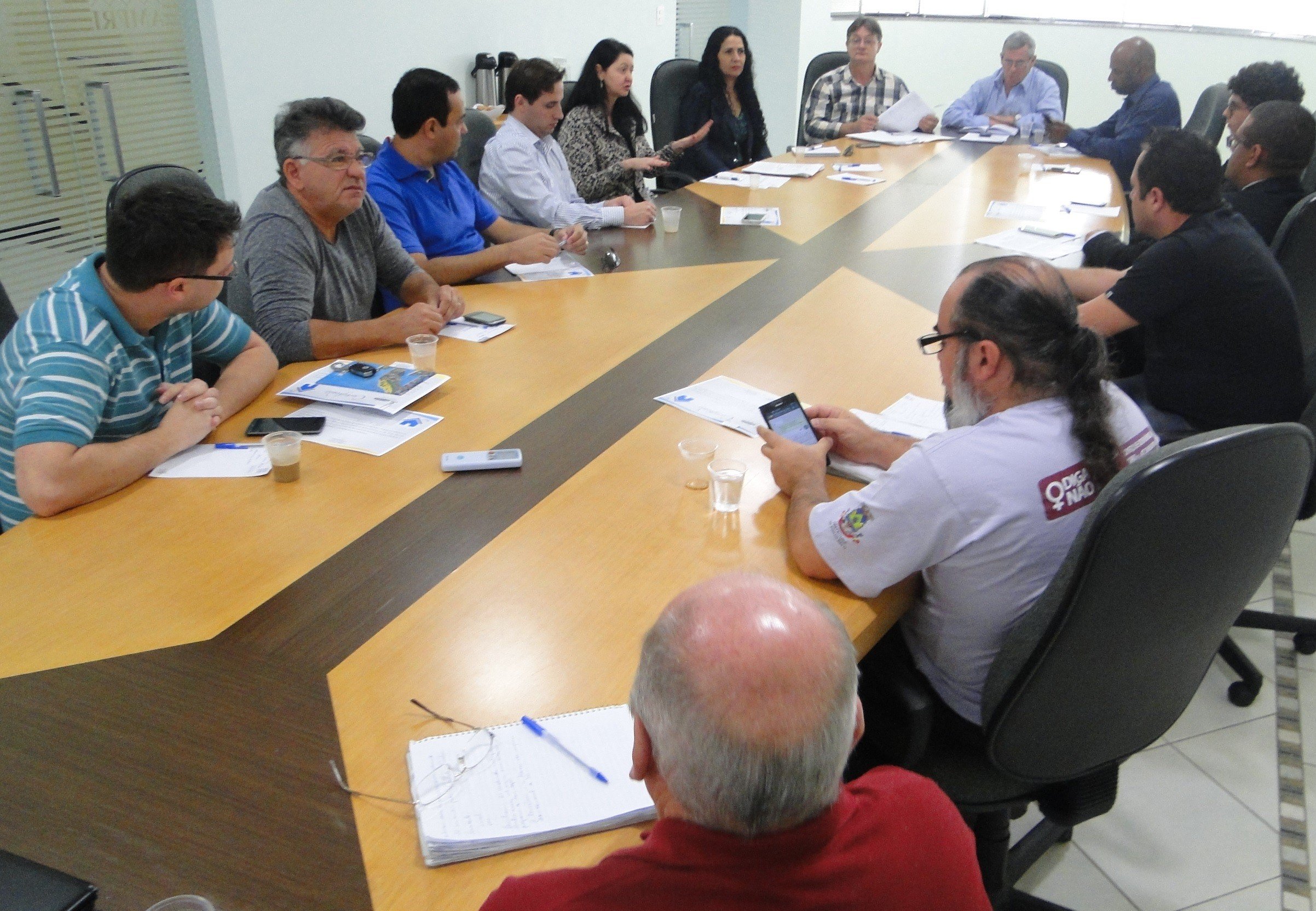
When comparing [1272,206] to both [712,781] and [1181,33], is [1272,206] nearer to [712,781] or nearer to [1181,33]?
[712,781]

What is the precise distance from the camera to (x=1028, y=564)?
1383 millimetres

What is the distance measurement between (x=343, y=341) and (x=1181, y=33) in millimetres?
7059

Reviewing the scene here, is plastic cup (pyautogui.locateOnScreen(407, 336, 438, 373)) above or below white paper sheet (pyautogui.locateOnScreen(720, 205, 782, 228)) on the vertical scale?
below

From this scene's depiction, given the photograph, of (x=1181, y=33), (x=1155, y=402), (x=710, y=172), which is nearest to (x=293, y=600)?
(x=1155, y=402)

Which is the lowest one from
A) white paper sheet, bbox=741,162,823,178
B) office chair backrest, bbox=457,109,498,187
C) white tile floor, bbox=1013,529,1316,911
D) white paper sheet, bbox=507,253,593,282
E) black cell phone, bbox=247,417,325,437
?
white tile floor, bbox=1013,529,1316,911

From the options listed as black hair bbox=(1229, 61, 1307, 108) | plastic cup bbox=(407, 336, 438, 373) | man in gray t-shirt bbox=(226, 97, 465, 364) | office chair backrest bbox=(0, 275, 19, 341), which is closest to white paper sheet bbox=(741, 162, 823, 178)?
black hair bbox=(1229, 61, 1307, 108)

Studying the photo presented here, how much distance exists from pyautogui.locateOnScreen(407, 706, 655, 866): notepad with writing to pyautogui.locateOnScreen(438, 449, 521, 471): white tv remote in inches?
28.5

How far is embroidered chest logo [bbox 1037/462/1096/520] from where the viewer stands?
4.51ft

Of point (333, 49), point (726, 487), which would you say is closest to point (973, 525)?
point (726, 487)

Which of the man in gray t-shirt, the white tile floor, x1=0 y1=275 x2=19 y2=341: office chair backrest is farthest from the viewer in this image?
the man in gray t-shirt

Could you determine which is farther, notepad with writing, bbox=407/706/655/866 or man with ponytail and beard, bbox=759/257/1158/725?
man with ponytail and beard, bbox=759/257/1158/725

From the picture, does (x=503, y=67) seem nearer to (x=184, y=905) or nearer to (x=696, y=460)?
(x=696, y=460)

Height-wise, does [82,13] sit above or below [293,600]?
above

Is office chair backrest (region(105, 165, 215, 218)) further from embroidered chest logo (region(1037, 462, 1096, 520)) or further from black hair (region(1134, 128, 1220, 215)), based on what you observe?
black hair (region(1134, 128, 1220, 215))
